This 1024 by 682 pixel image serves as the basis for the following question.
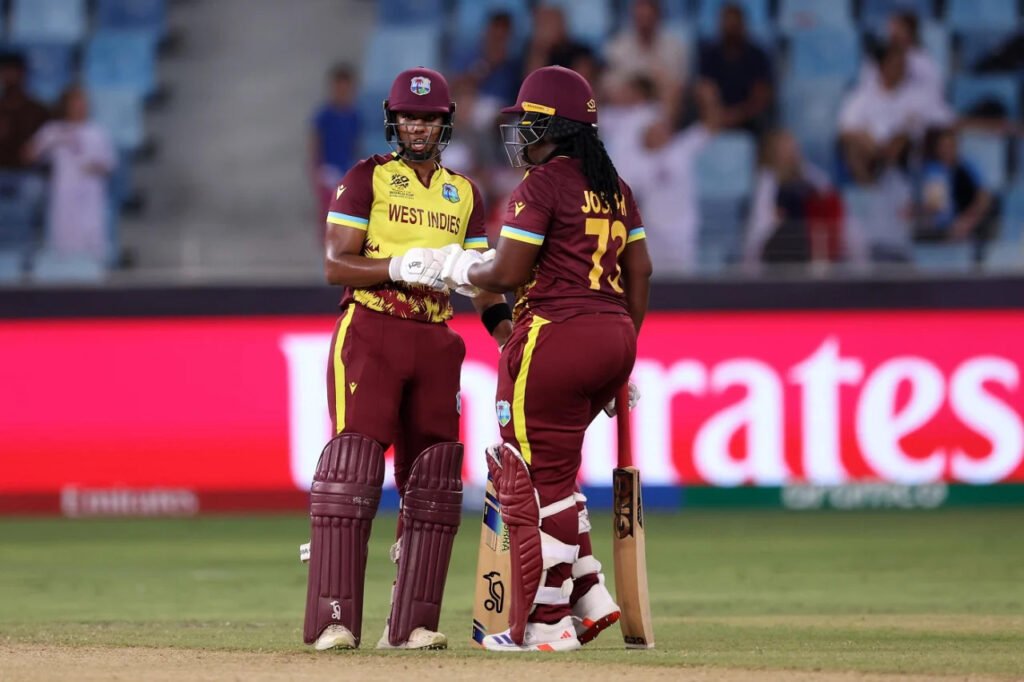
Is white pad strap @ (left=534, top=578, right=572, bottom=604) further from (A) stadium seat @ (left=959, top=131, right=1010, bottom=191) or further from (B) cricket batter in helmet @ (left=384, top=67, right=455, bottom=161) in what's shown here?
(A) stadium seat @ (left=959, top=131, right=1010, bottom=191)

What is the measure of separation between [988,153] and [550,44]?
384 cm

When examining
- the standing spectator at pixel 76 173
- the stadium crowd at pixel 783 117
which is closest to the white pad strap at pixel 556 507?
the stadium crowd at pixel 783 117

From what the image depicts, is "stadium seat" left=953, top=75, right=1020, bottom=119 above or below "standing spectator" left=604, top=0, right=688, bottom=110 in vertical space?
below

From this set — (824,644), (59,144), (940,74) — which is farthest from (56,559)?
(940,74)

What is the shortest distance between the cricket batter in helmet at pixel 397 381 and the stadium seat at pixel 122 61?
404 inches

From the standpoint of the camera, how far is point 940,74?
51.2 ft

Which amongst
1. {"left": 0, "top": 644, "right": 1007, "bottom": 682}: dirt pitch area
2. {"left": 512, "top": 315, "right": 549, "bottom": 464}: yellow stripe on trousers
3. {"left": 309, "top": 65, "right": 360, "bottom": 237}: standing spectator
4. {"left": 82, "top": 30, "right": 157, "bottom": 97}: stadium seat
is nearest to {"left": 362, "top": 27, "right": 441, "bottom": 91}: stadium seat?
{"left": 309, "top": 65, "right": 360, "bottom": 237}: standing spectator

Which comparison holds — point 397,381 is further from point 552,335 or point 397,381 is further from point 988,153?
point 988,153

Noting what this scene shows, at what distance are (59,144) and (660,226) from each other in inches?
203

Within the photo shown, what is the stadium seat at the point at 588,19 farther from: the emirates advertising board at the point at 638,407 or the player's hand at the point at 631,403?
the player's hand at the point at 631,403

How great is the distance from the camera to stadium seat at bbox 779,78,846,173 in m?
→ 15.4

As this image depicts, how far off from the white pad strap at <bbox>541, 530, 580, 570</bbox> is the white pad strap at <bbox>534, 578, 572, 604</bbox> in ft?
0.29

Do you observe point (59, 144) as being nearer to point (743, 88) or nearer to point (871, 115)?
point (743, 88)

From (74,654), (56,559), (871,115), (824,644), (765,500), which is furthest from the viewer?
(871,115)
